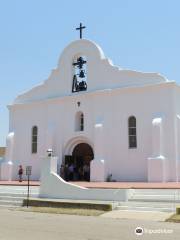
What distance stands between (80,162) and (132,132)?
5.27m

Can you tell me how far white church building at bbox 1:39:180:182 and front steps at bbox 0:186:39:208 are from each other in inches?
177

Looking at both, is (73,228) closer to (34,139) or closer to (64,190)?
(64,190)

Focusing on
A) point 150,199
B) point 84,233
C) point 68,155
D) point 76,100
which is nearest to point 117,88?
point 76,100

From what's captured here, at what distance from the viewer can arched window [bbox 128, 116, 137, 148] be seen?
27.1 m

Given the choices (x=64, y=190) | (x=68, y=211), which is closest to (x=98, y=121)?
(x=64, y=190)

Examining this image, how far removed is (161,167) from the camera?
24859 mm

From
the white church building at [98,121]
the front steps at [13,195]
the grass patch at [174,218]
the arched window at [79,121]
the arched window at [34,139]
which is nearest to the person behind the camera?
the grass patch at [174,218]

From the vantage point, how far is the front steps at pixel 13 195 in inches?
772

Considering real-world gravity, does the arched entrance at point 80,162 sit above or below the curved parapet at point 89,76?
below

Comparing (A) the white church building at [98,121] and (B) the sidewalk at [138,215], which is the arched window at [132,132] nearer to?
(A) the white church building at [98,121]

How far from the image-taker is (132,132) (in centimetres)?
2727

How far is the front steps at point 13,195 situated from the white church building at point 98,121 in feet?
14.8

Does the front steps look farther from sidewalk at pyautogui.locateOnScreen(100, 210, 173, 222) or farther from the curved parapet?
the curved parapet

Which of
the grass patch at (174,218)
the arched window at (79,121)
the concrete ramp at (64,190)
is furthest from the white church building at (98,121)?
the grass patch at (174,218)
